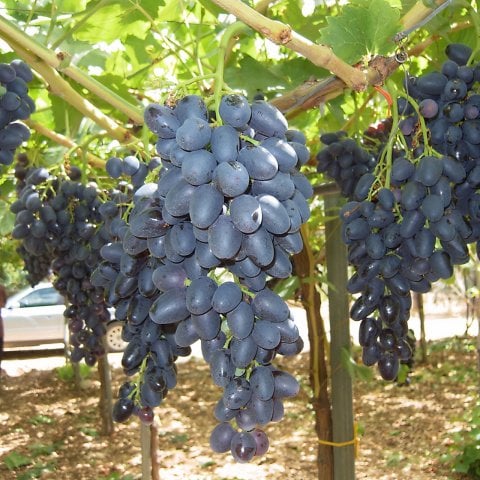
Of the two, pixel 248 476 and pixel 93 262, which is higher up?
pixel 93 262

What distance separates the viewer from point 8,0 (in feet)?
8.34

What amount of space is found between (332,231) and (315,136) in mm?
1120

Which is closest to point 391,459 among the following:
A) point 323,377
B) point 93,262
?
point 323,377

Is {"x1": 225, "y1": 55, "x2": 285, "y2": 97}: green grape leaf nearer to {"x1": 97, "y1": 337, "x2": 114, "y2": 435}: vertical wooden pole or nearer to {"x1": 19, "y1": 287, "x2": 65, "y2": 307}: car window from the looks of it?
{"x1": 97, "y1": 337, "x2": 114, "y2": 435}: vertical wooden pole

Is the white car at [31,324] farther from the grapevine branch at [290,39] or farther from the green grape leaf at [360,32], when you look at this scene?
the grapevine branch at [290,39]

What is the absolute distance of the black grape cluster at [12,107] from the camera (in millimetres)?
1992

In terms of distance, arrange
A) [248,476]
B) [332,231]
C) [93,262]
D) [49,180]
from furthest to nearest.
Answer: [248,476]
[332,231]
[49,180]
[93,262]

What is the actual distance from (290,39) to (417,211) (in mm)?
628

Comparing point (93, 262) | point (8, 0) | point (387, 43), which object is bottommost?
point (93, 262)

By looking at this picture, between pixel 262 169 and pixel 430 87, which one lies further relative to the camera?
pixel 430 87

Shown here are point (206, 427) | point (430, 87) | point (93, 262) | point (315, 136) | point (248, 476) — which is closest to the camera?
point (430, 87)

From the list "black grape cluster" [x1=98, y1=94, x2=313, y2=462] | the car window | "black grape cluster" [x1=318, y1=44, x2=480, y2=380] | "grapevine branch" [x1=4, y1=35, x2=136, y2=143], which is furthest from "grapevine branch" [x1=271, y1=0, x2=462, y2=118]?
the car window

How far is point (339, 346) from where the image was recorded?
304 centimetres

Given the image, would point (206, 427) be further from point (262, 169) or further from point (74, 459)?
point (262, 169)
